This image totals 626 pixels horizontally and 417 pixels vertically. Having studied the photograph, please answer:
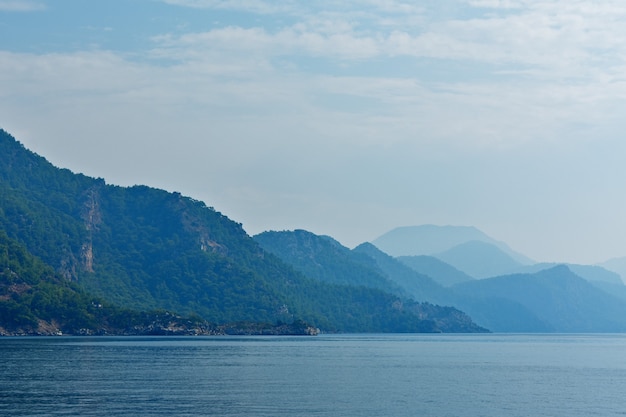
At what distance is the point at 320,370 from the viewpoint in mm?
174625

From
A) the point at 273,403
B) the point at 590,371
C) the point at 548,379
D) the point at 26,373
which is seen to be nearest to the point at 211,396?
the point at 273,403

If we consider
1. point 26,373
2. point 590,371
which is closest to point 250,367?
point 26,373

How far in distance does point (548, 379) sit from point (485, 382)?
17360mm

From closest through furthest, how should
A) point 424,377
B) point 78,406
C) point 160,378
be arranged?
point 78,406, point 160,378, point 424,377

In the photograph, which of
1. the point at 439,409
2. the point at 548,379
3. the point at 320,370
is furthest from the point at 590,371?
the point at 439,409

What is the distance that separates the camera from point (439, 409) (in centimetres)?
11119

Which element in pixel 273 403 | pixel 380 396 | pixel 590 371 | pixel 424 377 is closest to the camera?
pixel 273 403

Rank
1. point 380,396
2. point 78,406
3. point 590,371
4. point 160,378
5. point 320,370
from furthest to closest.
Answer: point 590,371 < point 320,370 < point 160,378 < point 380,396 < point 78,406

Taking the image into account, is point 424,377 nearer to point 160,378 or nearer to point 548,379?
point 548,379

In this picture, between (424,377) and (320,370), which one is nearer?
(424,377)

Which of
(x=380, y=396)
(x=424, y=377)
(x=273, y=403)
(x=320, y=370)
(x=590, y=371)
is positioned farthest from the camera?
(x=590, y=371)

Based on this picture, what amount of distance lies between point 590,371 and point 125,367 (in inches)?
3825

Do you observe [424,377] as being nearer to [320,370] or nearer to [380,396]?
[320,370]

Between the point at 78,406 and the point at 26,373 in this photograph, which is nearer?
the point at 78,406
